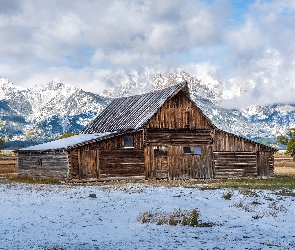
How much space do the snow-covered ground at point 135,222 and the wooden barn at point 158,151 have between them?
17.3 metres

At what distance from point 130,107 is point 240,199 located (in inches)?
1190

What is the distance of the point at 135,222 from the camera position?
18.1 metres

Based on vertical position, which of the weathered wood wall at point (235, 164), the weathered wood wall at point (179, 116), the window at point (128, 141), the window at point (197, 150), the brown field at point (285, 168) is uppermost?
the weathered wood wall at point (179, 116)

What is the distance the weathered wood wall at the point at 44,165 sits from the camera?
44.0m

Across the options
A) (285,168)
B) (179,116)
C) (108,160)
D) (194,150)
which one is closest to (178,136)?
(179,116)

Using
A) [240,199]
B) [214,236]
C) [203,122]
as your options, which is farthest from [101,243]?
[203,122]

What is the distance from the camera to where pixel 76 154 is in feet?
141

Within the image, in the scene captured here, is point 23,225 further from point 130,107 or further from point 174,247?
point 130,107

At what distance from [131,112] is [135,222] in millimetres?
33636

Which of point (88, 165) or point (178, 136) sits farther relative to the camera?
point (178, 136)

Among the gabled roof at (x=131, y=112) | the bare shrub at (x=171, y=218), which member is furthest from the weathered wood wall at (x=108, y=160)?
the bare shrub at (x=171, y=218)

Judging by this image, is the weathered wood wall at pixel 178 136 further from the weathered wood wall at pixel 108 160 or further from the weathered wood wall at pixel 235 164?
the weathered wood wall at pixel 235 164

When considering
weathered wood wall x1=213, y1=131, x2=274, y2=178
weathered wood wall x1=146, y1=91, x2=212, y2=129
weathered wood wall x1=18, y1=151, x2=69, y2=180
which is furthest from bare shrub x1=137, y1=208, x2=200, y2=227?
weathered wood wall x1=213, y1=131, x2=274, y2=178

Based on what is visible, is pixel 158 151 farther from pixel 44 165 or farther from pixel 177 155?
pixel 44 165
